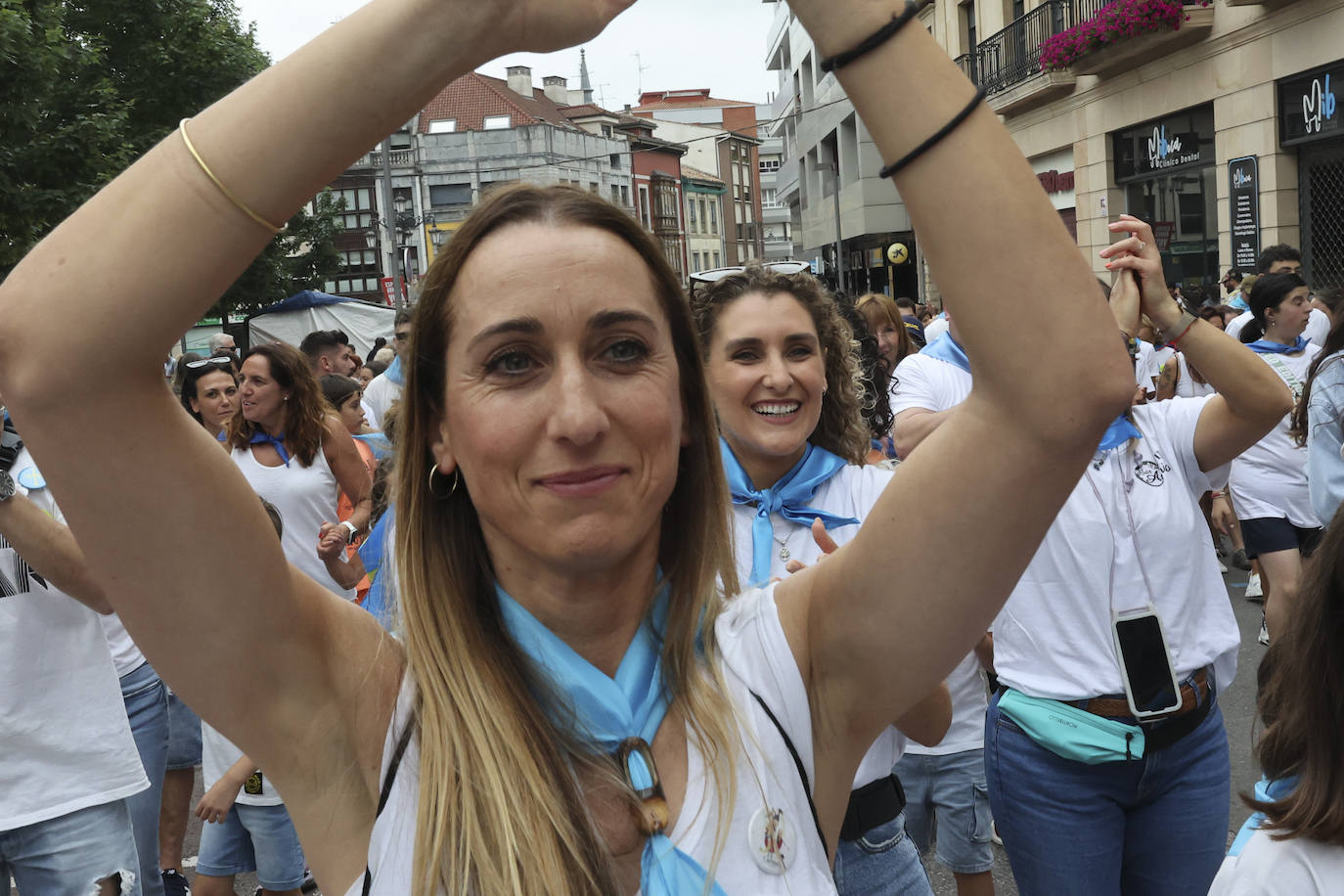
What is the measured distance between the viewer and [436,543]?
5.46ft

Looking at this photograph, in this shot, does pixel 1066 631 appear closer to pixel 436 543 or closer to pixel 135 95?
pixel 436 543

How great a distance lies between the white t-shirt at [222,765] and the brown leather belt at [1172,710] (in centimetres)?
269

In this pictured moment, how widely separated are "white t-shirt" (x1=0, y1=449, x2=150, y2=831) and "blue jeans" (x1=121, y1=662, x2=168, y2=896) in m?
0.55

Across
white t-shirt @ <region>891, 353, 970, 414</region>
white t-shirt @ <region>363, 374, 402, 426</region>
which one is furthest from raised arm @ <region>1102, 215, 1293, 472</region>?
white t-shirt @ <region>363, 374, 402, 426</region>

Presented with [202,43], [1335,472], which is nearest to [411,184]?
[202,43]

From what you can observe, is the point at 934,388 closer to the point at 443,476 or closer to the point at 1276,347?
the point at 443,476

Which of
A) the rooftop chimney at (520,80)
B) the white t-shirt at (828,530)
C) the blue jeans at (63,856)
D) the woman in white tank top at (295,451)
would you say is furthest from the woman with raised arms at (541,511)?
the rooftop chimney at (520,80)

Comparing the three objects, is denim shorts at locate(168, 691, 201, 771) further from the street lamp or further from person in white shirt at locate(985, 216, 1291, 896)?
the street lamp

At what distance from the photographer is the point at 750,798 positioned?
1475 millimetres

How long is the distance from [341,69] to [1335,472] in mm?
4876

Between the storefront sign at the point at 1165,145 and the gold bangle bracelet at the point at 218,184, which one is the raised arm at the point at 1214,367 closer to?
the gold bangle bracelet at the point at 218,184

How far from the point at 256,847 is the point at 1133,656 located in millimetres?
3009

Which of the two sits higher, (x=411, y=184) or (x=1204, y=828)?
(x=411, y=184)

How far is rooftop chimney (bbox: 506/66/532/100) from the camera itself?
71125 mm
